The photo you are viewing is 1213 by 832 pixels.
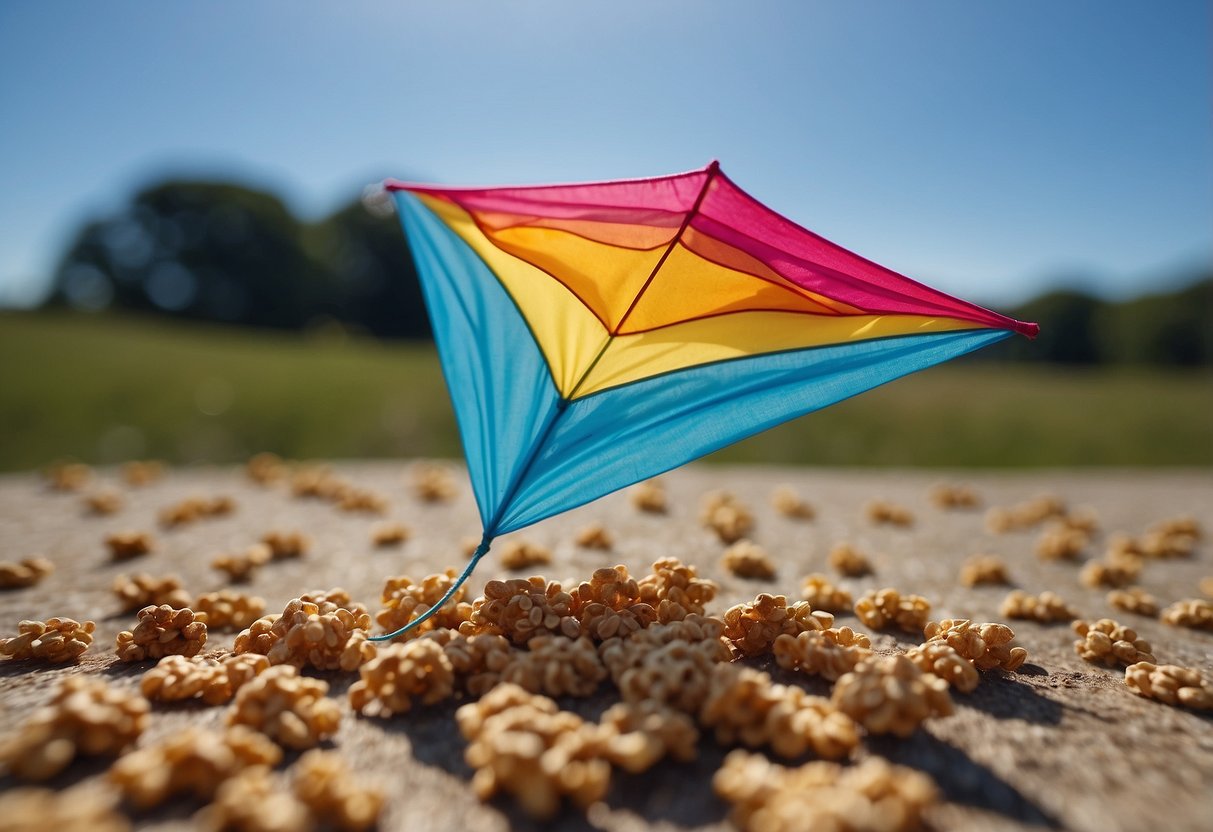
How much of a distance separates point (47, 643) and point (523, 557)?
1.44m

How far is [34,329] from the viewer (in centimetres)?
1227

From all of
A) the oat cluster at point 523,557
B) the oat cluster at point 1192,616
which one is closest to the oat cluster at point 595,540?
the oat cluster at point 523,557

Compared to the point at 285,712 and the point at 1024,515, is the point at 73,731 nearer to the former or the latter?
the point at 285,712

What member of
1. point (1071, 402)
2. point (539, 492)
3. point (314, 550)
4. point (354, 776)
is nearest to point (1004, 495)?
point (539, 492)

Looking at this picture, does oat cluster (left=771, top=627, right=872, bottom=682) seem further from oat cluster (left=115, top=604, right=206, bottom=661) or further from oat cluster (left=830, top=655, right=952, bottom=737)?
oat cluster (left=115, top=604, right=206, bottom=661)

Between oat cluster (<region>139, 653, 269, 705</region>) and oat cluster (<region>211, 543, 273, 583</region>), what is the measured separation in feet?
3.53

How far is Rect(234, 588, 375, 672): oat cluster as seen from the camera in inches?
65.4

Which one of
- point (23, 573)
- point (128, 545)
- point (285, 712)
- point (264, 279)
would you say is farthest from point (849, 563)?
point (264, 279)

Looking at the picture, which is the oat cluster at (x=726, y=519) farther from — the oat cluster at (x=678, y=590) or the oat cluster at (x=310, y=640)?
the oat cluster at (x=310, y=640)

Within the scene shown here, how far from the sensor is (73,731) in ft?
4.09

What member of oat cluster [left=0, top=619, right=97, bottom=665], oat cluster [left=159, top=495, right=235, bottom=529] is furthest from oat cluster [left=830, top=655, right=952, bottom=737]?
oat cluster [left=159, top=495, right=235, bottom=529]

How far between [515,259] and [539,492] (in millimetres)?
642

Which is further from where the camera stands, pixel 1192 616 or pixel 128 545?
pixel 128 545

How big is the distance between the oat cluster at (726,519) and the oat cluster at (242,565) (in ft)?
6.38
